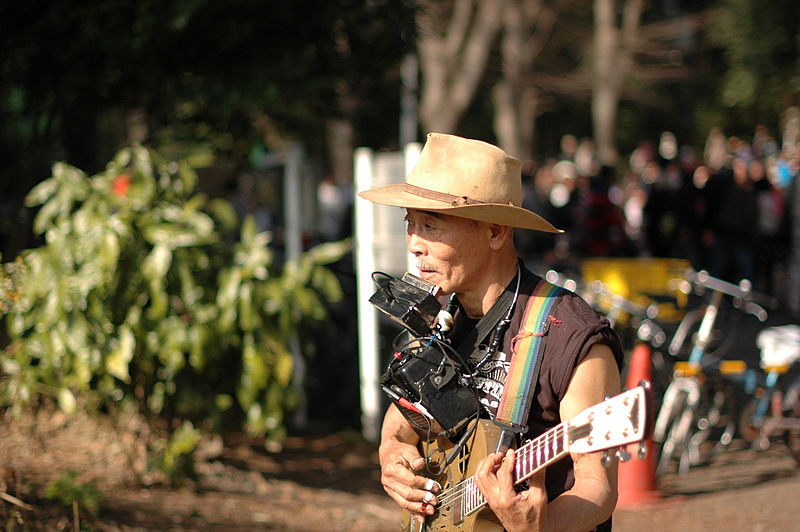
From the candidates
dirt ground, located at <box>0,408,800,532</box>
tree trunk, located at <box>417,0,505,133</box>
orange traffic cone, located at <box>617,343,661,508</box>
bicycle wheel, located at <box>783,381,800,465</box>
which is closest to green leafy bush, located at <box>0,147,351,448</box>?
dirt ground, located at <box>0,408,800,532</box>

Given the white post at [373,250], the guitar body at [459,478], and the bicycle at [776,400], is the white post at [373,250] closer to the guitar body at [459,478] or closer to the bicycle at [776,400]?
the bicycle at [776,400]

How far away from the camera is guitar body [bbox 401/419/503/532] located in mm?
2752

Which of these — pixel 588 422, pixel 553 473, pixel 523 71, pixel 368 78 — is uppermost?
pixel 523 71

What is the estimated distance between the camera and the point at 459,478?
289 cm

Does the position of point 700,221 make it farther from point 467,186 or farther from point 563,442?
point 563,442

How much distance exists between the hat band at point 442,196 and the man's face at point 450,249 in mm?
58

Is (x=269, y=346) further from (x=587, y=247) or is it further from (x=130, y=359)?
(x=587, y=247)

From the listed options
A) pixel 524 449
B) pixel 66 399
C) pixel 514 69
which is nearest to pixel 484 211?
pixel 524 449

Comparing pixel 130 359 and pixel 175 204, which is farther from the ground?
pixel 175 204

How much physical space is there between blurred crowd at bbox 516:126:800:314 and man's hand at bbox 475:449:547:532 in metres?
10.9

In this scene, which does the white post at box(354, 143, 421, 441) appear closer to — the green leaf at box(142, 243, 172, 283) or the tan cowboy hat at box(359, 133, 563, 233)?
the green leaf at box(142, 243, 172, 283)

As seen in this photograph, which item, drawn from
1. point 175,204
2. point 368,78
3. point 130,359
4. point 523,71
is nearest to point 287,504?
point 130,359

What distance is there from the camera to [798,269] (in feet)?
46.7

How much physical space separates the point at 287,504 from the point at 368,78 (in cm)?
327
